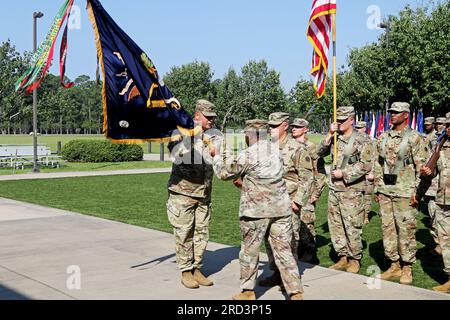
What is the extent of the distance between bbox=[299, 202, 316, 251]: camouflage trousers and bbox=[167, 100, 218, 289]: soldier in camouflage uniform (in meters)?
1.84

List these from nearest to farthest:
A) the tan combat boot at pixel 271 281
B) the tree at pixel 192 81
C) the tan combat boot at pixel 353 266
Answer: the tan combat boot at pixel 271 281 < the tan combat boot at pixel 353 266 < the tree at pixel 192 81

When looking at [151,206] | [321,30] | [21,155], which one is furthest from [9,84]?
[321,30]

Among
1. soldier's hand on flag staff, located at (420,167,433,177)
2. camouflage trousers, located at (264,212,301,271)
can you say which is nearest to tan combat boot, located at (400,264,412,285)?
soldier's hand on flag staff, located at (420,167,433,177)

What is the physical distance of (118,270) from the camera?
6.71 m

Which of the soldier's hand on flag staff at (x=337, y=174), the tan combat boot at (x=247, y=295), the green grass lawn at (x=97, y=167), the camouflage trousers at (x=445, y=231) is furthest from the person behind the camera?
the green grass lawn at (x=97, y=167)

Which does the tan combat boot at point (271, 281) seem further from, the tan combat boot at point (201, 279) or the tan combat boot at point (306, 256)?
the tan combat boot at point (306, 256)

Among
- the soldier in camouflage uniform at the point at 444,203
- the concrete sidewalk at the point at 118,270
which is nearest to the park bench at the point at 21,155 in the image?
the concrete sidewalk at the point at 118,270

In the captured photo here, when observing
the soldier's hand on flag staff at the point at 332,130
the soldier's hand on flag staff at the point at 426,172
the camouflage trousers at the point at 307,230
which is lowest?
the camouflage trousers at the point at 307,230

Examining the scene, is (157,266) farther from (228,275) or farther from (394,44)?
(394,44)

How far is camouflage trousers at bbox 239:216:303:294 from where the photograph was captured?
5266 millimetres

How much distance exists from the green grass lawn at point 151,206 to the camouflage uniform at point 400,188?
18.8 inches

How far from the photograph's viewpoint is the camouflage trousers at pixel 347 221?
673 cm

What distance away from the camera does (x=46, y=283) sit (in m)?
6.09
